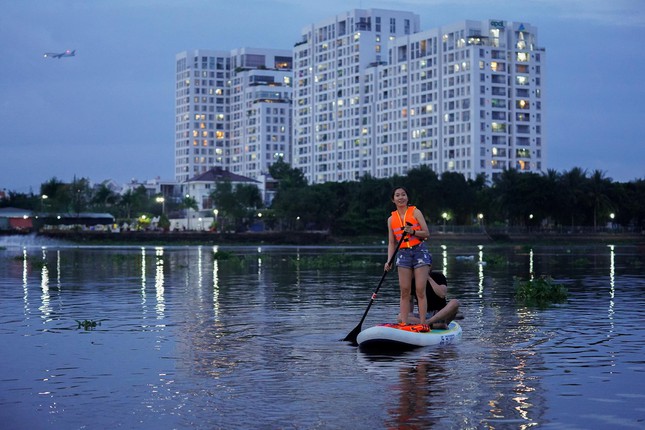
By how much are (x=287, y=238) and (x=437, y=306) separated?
123 m

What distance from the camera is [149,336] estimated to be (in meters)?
19.9

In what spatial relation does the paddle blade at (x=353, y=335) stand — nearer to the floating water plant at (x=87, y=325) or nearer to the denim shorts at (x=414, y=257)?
the denim shorts at (x=414, y=257)

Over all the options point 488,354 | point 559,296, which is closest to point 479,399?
point 488,354

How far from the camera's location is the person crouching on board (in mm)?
18438

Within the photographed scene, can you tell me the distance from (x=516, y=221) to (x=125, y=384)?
152361 millimetres

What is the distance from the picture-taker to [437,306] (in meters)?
18.9

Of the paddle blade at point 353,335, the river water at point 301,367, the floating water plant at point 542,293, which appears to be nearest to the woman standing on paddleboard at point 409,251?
the paddle blade at point 353,335

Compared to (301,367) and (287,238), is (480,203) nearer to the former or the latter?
(287,238)

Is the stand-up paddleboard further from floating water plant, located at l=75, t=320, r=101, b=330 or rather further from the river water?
floating water plant, located at l=75, t=320, r=101, b=330

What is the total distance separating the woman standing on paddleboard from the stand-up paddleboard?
16.3 inches

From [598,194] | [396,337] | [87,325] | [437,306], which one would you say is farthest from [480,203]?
[396,337]

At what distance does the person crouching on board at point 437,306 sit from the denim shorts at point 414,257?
0.56m

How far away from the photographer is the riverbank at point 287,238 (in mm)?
142125

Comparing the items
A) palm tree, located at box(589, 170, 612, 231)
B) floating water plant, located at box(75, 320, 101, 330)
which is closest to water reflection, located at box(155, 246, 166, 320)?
floating water plant, located at box(75, 320, 101, 330)
